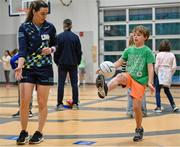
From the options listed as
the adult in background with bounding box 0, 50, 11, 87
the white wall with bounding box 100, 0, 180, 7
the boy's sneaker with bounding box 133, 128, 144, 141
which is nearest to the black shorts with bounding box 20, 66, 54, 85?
the boy's sneaker with bounding box 133, 128, 144, 141

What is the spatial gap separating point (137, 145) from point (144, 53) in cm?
142

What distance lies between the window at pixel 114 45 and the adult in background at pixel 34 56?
14.3m

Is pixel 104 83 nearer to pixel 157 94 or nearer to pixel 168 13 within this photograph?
pixel 157 94

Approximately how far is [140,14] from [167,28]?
145 centimetres

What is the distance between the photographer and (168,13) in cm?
1928

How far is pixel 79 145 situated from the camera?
606 centimetres

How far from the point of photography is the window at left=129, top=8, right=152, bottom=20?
64.5 ft

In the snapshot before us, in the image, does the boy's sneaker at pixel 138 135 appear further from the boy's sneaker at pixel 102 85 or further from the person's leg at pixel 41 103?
the person's leg at pixel 41 103

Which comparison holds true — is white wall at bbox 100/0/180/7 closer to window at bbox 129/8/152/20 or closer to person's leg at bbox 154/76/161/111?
window at bbox 129/8/152/20

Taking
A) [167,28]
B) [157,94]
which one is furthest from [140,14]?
[157,94]

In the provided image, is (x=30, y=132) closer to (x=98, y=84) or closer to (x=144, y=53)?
(x=98, y=84)

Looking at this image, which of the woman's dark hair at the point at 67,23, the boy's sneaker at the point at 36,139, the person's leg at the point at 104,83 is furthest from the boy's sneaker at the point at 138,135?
the woman's dark hair at the point at 67,23

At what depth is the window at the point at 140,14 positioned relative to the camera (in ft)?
64.5

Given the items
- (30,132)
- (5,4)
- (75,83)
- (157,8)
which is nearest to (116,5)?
(157,8)
